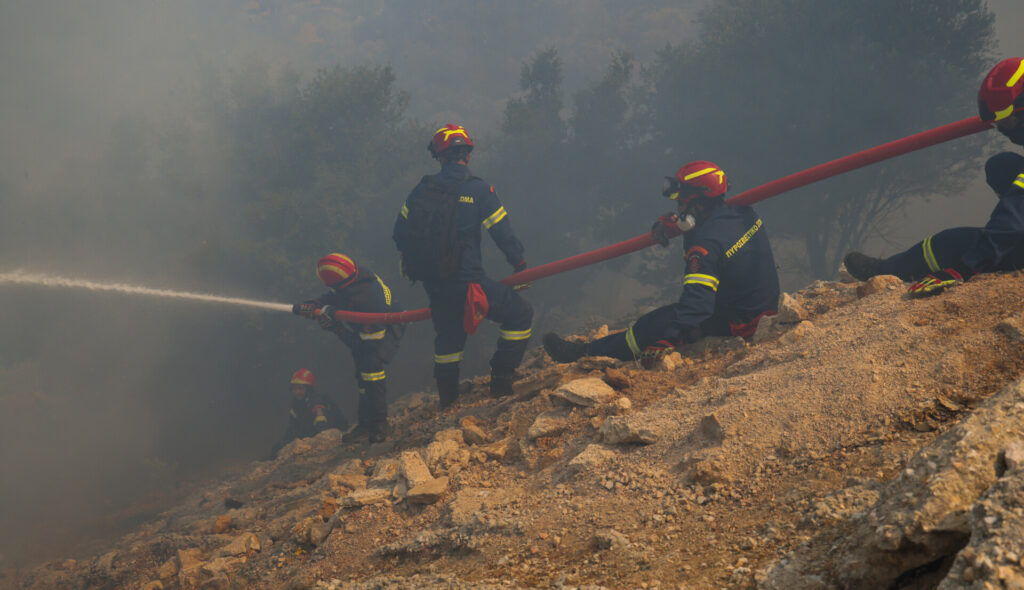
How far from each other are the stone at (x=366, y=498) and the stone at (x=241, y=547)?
818 millimetres

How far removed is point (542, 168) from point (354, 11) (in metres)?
53.7

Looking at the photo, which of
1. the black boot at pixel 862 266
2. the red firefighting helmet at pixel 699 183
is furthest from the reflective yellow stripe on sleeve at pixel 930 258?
the red firefighting helmet at pixel 699 183

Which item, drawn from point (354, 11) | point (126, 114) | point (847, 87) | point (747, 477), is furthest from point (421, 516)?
point (354, 11)

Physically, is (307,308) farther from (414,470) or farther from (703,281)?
(703,281)

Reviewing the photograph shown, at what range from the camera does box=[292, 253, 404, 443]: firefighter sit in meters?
6.40

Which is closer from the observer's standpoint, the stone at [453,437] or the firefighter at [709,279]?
the stone at [453,437]

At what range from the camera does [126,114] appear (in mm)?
19750

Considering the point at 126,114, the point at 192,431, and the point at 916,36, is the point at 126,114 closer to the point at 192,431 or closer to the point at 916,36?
the point at 192,431

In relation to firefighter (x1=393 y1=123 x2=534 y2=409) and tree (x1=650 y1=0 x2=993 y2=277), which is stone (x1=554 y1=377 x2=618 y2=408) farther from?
tree (x1=650 y1=0 x2=993 y2=277)

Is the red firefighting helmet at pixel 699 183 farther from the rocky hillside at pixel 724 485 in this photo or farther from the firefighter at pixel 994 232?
the firefighter at pixel 994 232

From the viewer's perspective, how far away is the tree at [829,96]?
1373 centimetres

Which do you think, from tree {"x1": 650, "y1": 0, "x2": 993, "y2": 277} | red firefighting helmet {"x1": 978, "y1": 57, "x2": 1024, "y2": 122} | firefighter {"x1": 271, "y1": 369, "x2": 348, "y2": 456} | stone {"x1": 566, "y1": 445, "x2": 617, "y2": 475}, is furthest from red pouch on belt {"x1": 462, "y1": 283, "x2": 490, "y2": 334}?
tree {"x1": 650, "y1": 0, "x2": 993, "y2": 277}

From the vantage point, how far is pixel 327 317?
6.80m

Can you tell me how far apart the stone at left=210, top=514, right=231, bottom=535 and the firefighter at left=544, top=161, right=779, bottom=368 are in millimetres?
3349
